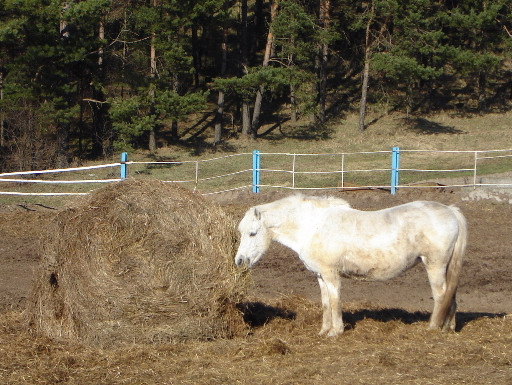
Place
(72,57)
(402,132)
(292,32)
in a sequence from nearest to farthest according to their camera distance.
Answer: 1. (72,57)
2. (292,32)
3. (402,132)

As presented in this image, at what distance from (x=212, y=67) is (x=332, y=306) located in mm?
32271

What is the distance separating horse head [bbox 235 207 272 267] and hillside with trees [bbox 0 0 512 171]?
63.5 feet

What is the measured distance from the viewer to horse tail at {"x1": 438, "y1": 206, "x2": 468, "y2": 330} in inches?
293

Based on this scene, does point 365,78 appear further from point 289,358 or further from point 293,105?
point 289,358

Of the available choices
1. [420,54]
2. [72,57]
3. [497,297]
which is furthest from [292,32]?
[497,297]

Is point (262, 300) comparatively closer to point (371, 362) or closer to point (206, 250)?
point (206, 250)

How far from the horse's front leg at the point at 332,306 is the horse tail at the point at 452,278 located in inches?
40.9

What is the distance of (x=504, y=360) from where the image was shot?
246 inches

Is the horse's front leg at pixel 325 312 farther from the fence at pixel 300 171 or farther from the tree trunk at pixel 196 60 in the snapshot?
the tree trunk at pixel 196 60

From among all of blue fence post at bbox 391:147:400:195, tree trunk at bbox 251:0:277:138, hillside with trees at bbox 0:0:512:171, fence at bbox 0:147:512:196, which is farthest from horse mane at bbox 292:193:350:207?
tree trunk at bbox 251:0:277:138

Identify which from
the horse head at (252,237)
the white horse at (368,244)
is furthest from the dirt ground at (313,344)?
the horse head at (252,237)

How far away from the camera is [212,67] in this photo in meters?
38.6

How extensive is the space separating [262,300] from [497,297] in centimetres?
313

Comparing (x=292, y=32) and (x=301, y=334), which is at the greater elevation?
(x=292, y=32)
